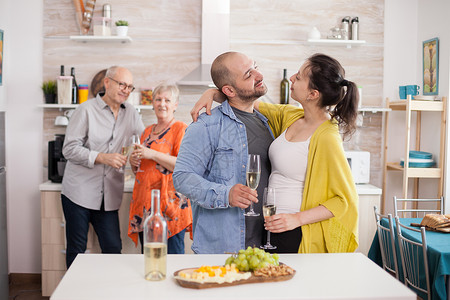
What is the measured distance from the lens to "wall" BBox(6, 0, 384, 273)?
13.3 feet

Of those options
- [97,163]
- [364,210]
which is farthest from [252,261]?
[364,210]

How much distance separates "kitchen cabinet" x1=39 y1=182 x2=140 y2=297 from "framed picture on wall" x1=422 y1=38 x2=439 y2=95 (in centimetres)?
Answer: 245

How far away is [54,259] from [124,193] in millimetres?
739

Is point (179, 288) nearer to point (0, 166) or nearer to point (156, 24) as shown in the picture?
point (0, 166)

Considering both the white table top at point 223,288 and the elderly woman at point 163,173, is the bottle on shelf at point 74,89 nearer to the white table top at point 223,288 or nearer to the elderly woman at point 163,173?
the elderly woman at point 163,173

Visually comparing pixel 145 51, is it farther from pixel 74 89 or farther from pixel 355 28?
pixel 355 28

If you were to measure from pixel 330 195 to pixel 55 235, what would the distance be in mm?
2438

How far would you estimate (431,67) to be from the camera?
389cm

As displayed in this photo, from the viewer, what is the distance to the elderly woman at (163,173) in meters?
3.04

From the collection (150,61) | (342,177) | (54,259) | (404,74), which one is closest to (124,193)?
(54,259)

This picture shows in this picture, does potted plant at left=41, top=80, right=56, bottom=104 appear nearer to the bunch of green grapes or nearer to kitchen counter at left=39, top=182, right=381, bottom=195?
kitchen counter at left=39, top=182, right=381, bottom=195

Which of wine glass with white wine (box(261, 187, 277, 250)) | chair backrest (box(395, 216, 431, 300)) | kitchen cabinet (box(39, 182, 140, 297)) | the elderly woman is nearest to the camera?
wine glass with white wine (box(261, 187, 277, 250))

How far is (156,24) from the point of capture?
4.10 metres

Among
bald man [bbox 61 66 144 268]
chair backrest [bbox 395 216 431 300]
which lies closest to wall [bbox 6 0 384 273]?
bald man [bbox 61 66 144 268]
